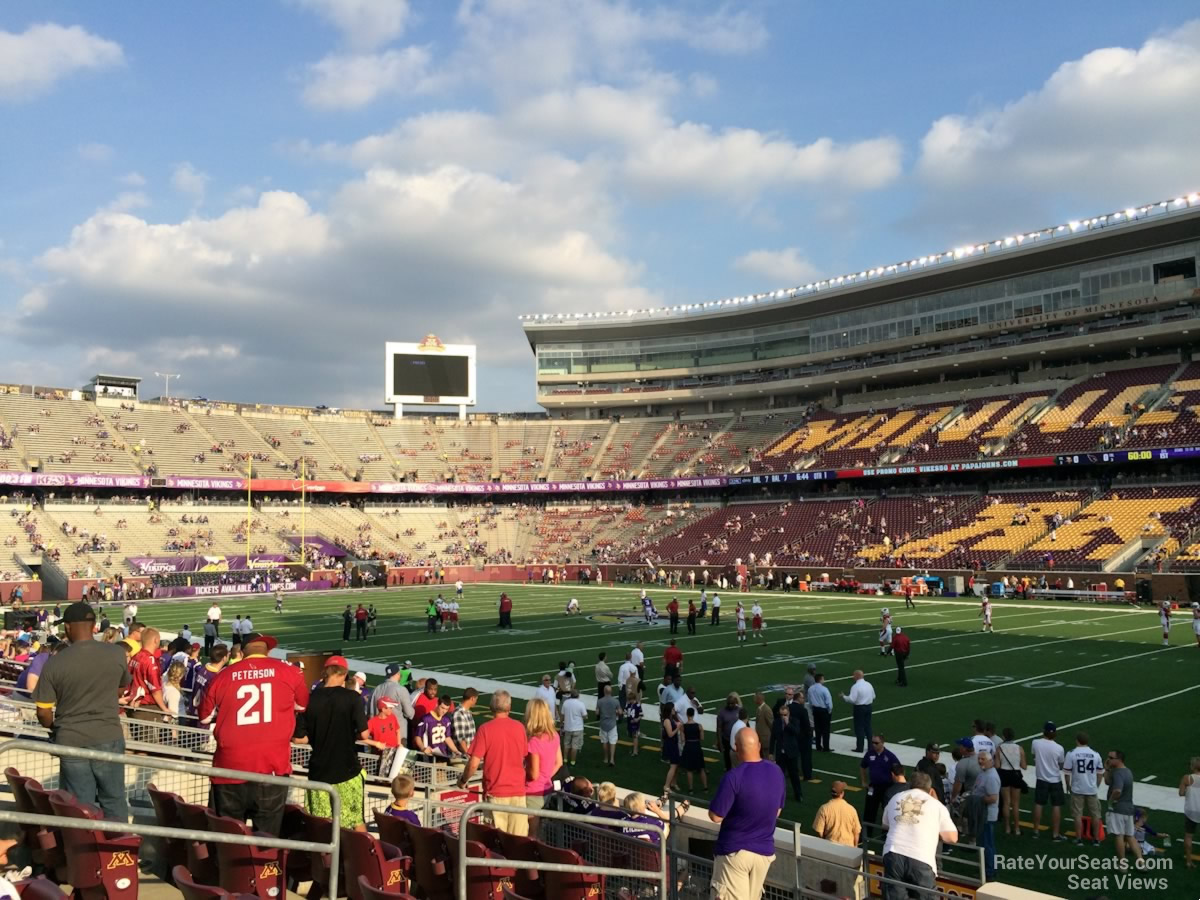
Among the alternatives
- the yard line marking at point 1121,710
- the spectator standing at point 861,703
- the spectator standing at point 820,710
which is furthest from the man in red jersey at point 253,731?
the yard line marking at point 1121,710

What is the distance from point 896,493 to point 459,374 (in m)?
40.4

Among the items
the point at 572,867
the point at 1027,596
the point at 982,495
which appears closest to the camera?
the point at 572,867

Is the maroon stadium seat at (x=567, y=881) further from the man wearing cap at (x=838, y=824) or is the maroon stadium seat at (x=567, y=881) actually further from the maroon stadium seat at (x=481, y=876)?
the man wearing cap at (x=838, y=824)

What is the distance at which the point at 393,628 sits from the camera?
35.1 m

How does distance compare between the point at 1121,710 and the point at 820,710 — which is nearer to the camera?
the point at 820,710

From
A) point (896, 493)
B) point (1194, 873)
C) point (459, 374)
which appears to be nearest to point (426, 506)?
point (459, 374)

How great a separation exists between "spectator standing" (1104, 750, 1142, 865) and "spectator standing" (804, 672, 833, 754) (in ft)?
17.0

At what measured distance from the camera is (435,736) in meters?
11.2

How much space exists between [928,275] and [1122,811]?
58419 mm

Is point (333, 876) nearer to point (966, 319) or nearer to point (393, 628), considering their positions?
point (393, 628)

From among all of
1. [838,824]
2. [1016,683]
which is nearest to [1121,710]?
[1016,683]

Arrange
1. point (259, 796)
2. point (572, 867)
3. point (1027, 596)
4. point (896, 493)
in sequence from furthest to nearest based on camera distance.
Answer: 1. point (896, 493)
2. point (1027, 596)
3. point (259, 796)
4. point (572, 867)

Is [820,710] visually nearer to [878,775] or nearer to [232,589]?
[878,775]

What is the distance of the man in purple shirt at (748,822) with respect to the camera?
5566 millimetres
